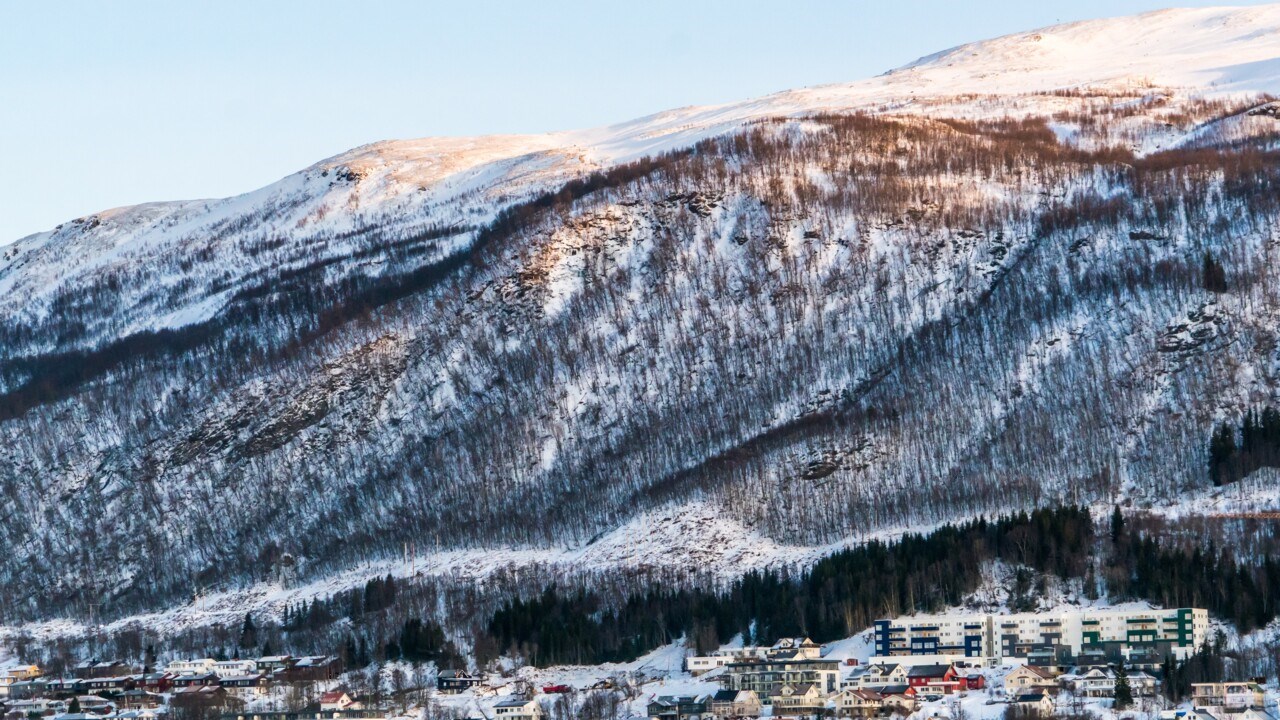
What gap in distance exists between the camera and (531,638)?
178m

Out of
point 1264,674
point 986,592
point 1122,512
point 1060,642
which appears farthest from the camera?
point 1122,512

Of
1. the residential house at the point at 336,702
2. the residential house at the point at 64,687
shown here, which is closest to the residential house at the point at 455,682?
the residential house at the point at 336,702

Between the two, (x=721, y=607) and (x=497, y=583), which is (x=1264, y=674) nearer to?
(x=721, y=607)

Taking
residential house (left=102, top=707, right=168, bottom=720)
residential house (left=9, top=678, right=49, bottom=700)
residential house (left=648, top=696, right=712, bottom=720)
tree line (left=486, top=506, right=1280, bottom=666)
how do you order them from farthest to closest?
residential house (left=9, top=678, right=49, bottom=700), tree line (left=486, top=506, right=1280, bottom=666), residential house (left=102, top=707, right=168, bottom=720), residential house (left=648, top=696, right=712, bottom=720)

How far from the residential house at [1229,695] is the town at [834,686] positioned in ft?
0.40

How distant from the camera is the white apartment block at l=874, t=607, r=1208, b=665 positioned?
519ft

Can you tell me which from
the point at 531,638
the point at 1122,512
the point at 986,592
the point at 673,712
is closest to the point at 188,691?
the point at 531,638

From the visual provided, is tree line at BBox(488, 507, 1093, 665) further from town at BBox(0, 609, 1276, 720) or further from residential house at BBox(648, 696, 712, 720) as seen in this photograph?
residential house at BBox(648, 696, 712, 720)

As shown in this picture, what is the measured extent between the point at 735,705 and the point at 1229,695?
28680 millimetres

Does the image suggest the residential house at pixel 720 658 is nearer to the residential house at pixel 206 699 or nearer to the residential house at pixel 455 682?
the residential house at pixel 455 682

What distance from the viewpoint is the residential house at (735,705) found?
5965 inches

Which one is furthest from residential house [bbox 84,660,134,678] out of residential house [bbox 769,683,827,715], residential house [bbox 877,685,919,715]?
residential house [bbox 877,685,919,715]

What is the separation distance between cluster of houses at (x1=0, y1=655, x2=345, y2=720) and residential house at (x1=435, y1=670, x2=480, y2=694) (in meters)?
8.98

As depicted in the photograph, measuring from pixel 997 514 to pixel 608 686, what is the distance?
42485mm
